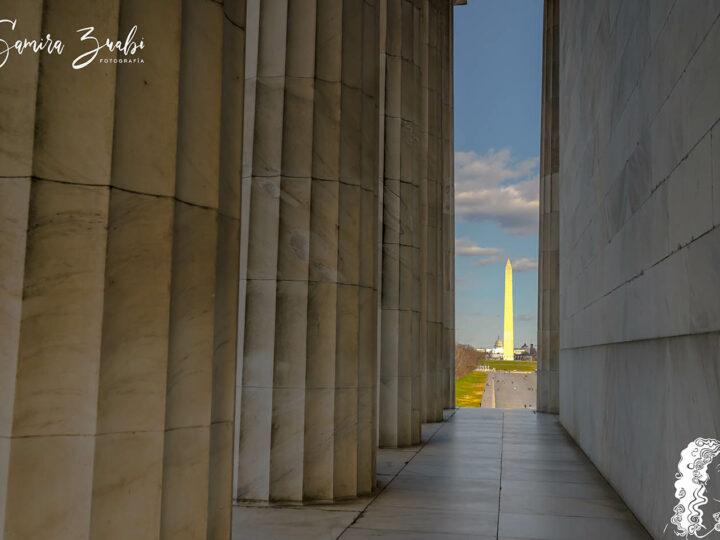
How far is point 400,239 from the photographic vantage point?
26234mm

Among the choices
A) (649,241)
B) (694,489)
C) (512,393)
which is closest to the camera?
(694,489)

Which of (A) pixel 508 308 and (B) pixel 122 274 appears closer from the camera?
(B) pixel 122 274

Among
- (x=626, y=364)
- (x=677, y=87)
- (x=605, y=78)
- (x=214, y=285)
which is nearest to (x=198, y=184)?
(x=214, y=285)

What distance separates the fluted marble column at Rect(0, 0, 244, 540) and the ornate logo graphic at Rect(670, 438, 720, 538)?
19.9ft

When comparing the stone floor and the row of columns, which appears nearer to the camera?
the row of columns

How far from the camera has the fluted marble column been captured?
6.84 m

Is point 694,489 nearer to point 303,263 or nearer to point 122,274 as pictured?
point 122,274

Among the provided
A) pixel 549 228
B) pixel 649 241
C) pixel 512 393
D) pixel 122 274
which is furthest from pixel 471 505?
pixel 512 393

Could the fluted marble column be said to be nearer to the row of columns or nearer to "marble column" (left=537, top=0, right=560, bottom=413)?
the row of columns

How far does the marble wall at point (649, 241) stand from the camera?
31.9ft

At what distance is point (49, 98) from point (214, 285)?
8.35 ft

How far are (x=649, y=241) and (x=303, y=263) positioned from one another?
6696mm

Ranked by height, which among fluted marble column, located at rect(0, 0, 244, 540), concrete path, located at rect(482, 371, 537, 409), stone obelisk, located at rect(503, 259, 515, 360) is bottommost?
concrete path, located at rect(482, 371, 537, 409)

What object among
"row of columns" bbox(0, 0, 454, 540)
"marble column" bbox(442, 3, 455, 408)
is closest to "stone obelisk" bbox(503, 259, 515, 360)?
"marble column" bbox(442, 3, 455, 408)
